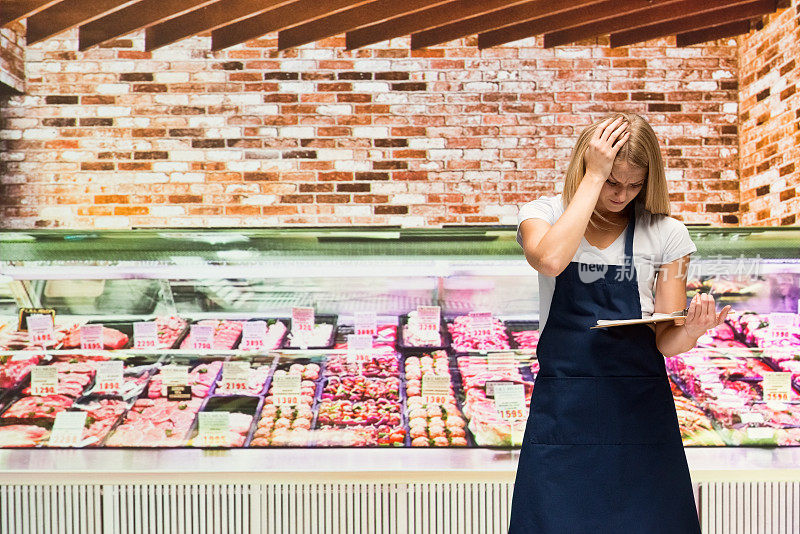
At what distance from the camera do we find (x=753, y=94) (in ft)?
15.4

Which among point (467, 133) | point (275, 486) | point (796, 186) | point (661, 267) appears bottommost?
point (275, 486)

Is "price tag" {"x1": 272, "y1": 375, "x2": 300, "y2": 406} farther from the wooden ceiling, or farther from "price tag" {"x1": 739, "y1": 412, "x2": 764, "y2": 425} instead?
the wooden ceiling

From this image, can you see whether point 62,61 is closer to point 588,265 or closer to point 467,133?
point 467,133

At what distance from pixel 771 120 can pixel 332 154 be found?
2.69 meters

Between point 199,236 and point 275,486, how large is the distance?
3.33 ft

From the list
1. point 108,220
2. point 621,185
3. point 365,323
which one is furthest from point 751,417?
point 108,220

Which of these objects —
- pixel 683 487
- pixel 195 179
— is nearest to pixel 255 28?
pixel 195 179

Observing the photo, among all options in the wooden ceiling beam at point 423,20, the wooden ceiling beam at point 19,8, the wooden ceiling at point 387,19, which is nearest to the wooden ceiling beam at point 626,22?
the wooden ceiling at point 387,19

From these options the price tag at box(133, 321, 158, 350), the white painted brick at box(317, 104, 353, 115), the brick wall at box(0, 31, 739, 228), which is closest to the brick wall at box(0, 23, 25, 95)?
the brick wall at box(0, 31, 739, 228)

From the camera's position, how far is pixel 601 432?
178cm

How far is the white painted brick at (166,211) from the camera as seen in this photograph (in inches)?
190

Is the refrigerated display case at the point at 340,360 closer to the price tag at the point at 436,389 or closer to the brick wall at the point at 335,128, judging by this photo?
the price tag at the point at 436,389

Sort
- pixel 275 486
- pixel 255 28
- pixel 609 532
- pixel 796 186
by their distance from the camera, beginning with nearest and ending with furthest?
pixel 609 532 < pixel 275 486 < pixel 796 186 < pixel 255 28

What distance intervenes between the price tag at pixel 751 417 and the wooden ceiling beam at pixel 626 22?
2.62 metres
